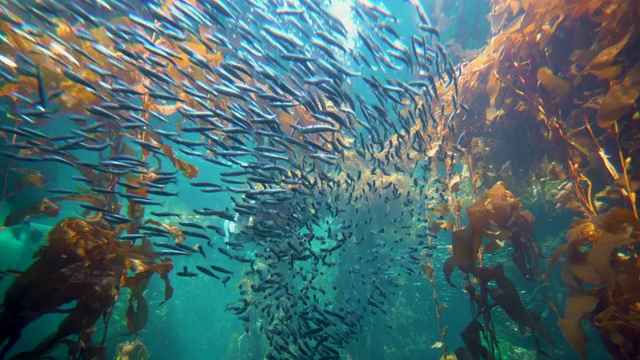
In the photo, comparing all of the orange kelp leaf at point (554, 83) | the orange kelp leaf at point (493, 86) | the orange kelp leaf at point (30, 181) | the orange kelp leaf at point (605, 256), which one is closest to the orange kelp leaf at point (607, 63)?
the orange kelp leaf at point (554, 83)

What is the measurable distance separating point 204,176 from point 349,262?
11275mm

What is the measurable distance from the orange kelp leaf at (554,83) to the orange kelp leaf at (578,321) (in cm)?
399

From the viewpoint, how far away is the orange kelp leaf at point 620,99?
448 centimetres

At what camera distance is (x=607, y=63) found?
16.2 feet

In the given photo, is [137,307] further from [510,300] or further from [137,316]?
[510,300]

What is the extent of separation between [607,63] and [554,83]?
2.66 ft

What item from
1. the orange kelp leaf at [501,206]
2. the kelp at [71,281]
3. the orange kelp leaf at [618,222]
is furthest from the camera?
the orange kelp leaf at [501,206]

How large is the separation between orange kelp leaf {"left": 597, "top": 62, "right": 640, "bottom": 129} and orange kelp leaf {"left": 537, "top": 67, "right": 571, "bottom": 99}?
997 mm

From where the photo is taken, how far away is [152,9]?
4258mm

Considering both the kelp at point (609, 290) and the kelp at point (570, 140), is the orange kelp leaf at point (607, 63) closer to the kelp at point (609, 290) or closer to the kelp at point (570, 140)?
the kelp at point (570, 140)

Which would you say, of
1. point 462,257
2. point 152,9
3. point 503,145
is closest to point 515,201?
point 462,257

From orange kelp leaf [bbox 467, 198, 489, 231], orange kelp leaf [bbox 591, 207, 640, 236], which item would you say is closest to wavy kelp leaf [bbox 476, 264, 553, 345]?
orange kelp leaf [bbox 467, 198, 489, 231]

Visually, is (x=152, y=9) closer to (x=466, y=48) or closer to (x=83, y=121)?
(x=83, y=121)

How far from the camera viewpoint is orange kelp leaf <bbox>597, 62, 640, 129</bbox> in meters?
4.48
